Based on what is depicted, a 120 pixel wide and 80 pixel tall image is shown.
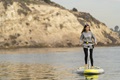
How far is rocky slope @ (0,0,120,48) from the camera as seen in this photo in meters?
101

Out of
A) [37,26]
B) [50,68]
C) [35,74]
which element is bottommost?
[50,68]

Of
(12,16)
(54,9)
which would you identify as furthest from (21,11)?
(54,9)

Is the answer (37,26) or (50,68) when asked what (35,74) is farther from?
(37,26)

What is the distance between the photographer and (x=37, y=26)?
107m

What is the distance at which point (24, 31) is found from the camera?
104 m

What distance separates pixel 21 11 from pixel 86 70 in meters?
87.2

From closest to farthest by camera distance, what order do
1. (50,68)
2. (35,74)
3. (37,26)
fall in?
(35,74), (50,68), (37,26)

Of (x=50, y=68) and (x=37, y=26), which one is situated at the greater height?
(x=37, y=26)

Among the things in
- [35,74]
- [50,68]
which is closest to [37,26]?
[50,68]

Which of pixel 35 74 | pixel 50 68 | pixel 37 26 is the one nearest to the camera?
pixel 35 74

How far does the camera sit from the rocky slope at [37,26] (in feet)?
332

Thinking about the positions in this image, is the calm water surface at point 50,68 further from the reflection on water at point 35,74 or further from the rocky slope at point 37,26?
the rocky slope at point 37,26

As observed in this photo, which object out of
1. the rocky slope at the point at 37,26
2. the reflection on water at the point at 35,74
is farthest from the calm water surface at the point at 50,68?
the rocky slope at the point at 37,26

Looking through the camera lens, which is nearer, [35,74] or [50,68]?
[35,74]
